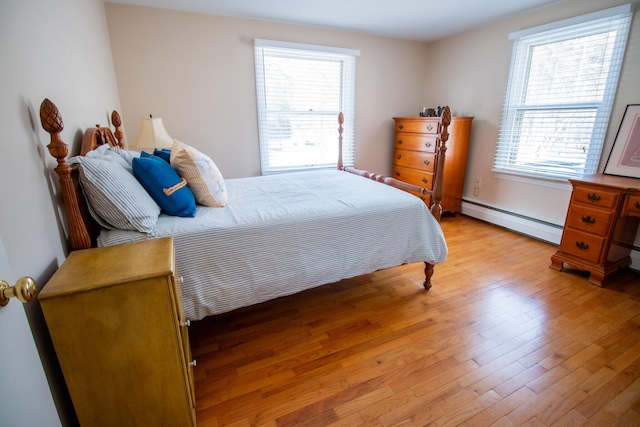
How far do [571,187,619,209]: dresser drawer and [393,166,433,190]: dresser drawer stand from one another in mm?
1469

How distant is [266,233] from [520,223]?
122 inches

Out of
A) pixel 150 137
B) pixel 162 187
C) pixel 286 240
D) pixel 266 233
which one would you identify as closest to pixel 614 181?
pixel 286 240

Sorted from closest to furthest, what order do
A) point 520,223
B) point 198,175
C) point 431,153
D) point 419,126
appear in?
point 198,175
point 520,223
point 431,153
point 419,126

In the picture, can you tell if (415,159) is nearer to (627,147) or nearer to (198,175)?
(627,147)

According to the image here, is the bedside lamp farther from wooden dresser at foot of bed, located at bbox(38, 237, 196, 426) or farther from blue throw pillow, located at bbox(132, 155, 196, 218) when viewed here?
wooden dresser at foot of bed, located at bbox(38, 237, 196, 426)

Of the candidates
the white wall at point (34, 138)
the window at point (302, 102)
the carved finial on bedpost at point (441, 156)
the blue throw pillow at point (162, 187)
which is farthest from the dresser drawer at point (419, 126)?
the white wall at point (34, 138)

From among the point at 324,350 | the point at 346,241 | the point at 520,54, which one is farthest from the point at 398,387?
the point at 520,54

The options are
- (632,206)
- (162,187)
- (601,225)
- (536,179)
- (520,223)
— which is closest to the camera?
(162,187)

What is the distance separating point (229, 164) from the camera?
11.6 ft

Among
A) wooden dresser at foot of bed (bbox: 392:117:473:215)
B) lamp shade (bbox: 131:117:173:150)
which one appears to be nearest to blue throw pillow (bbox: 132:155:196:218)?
lamp shade (bbox: 131:117:173:150)

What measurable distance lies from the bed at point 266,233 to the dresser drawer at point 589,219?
1239 mm

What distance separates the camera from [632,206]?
2162mm

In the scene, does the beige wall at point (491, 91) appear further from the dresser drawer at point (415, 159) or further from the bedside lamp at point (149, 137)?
the bedside lamp at point (149, 137)

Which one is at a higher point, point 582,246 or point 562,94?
point 562,94
